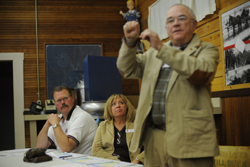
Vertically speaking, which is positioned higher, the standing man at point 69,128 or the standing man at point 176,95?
the standing man at point 176,95

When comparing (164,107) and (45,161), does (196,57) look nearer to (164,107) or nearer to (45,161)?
(164,107)

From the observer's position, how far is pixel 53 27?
18.8 feet

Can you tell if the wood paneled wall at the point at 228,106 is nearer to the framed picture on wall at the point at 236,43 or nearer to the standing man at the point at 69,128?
the framed picture on wall at the point at 236,43

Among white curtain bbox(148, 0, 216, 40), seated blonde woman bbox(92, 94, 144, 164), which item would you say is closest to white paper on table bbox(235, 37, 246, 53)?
white curtain bbox(148, 0, 216, 40)

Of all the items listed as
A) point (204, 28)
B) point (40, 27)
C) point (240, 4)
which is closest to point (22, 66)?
point (40, 27)

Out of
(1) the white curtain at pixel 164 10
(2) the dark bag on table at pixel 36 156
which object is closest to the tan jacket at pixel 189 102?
(2) the dark bag on table at pixel 36 156

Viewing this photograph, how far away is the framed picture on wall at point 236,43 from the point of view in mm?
2863

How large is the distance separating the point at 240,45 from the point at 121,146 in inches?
61.2

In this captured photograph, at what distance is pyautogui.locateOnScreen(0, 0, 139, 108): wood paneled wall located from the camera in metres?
5.59

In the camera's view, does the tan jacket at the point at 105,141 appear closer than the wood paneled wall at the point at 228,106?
Yes

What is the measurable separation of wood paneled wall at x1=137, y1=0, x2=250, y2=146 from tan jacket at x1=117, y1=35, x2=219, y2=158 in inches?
69.8

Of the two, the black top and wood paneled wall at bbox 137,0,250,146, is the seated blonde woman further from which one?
wood paneled wall at bbox 137,0,250,146

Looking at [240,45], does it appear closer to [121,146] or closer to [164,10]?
[121,146]

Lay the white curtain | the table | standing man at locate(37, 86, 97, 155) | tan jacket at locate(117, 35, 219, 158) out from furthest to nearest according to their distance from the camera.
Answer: the white curtain → standing man at locate(37, 86, 97, 155) → the table → tan jacket at locate(117, 35, 219, 158)
